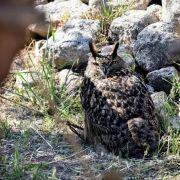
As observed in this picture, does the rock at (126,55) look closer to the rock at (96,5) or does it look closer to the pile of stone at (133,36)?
the pile of stone at (133,36)

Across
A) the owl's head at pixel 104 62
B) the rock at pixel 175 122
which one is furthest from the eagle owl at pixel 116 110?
the rock at pixel 175 122

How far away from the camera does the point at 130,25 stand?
6098 millimetres

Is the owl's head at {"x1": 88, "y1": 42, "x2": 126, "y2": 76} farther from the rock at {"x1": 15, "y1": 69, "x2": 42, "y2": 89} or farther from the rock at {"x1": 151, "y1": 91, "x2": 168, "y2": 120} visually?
the rock at {"x1": 15, "y1": 69, "x2": 42, "y2": 89}

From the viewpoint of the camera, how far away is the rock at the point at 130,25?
20.0 ft

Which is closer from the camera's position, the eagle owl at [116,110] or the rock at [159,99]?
the eagle owl at [116,110]

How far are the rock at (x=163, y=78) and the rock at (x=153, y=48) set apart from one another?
17 cm

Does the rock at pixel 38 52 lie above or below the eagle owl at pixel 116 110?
above

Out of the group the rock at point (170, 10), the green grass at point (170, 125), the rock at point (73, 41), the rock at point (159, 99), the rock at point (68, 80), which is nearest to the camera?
the green grass at point (170, 125)

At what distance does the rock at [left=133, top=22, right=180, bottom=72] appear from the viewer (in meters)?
5.55

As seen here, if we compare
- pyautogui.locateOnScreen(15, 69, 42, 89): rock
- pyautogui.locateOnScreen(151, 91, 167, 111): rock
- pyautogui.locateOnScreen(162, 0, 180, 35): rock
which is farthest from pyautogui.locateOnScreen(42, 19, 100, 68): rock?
pyautogui.locateOnScreen(151, 91, 167, 111): rock

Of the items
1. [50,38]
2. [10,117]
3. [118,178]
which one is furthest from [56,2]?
[118,178]

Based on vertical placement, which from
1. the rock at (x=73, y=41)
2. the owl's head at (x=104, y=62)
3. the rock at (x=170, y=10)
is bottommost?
the owl's head at (x=104, y=62)

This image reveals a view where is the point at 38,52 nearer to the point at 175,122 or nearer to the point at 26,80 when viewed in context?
the point at 26,80

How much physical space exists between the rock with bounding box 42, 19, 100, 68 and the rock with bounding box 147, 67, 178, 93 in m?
0.94
